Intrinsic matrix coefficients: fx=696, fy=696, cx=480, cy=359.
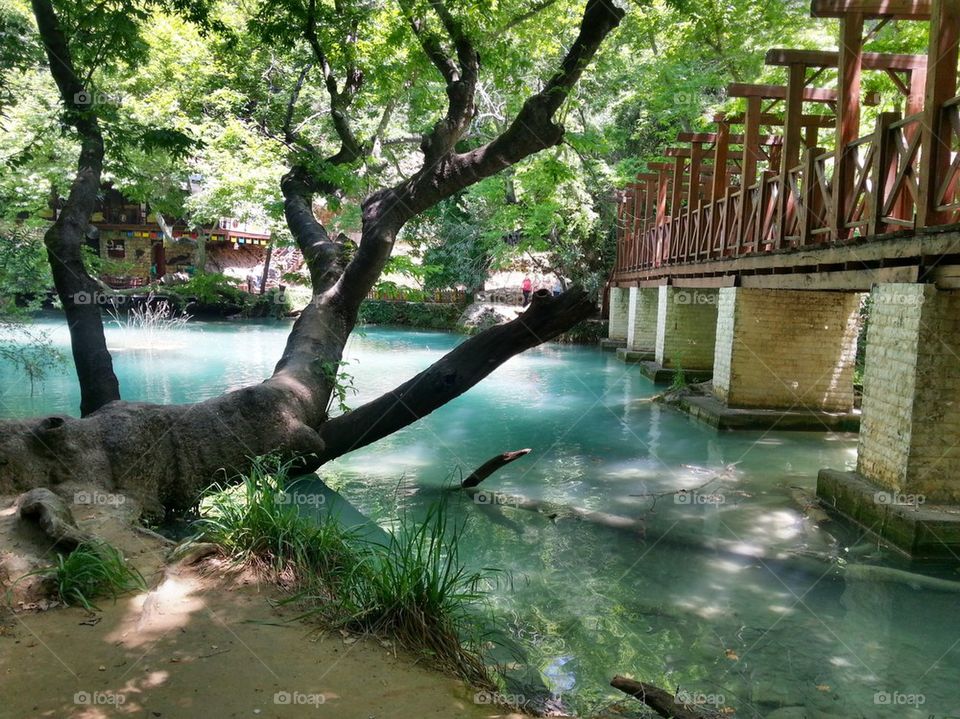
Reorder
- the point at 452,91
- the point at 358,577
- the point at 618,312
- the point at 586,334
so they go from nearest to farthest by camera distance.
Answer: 1. the point at 358,577
2. the point at 452,91
3. the point at 618,312
4. the point at 586,334

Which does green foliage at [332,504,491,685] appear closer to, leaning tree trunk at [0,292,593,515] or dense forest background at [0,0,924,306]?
leaning tree trunk at [0,292,593,515]

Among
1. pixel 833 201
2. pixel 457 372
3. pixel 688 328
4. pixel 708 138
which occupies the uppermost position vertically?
pixel 708 138

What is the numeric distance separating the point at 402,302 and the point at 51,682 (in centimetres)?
2871

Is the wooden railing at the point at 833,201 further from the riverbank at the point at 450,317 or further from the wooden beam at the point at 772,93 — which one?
the riverbank at the point at 450,317

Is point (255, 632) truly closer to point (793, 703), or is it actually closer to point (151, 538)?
point (151, 538)

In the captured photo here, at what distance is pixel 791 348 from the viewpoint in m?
11.0

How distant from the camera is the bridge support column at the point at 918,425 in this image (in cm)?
595

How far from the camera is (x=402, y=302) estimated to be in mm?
31250

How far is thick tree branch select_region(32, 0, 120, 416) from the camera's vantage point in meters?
6.45

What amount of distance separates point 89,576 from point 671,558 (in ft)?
14.7
